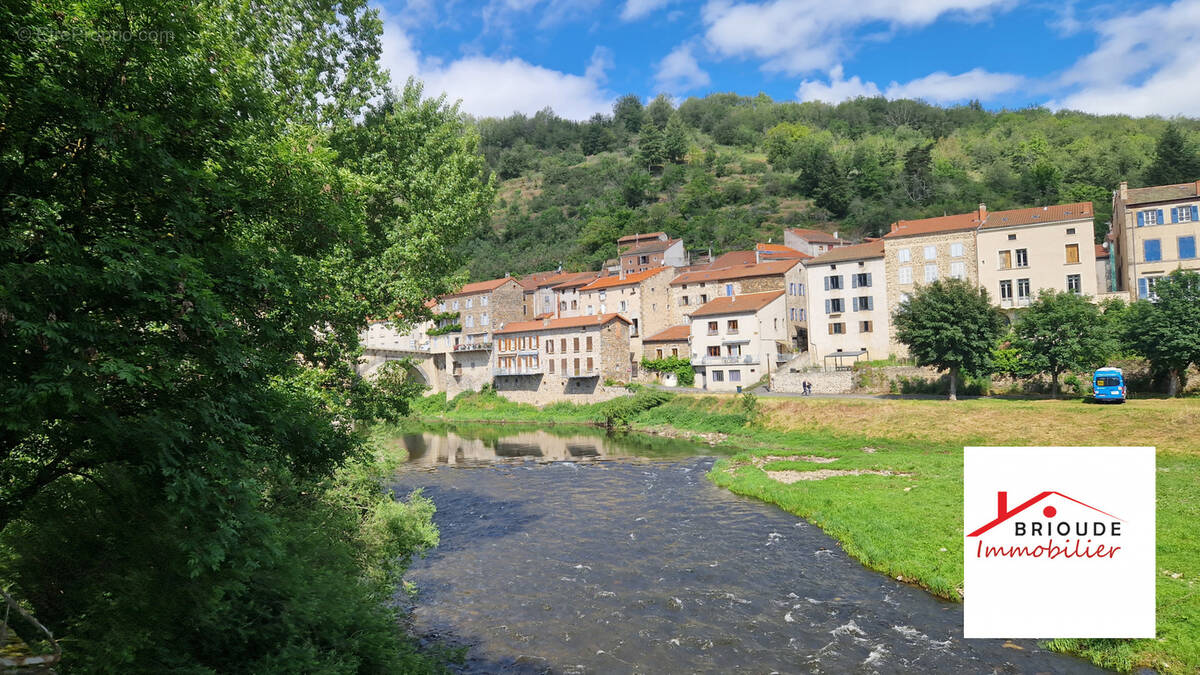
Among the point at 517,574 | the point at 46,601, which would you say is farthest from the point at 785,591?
the point at 46,601

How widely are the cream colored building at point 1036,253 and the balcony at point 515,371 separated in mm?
40361

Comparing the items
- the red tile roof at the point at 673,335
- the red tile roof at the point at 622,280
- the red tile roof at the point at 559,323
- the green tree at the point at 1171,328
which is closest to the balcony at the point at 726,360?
the red tile roof at the point at 673,335

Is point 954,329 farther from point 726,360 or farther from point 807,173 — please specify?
point 807,173

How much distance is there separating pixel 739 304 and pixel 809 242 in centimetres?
2185

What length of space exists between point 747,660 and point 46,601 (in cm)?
1181

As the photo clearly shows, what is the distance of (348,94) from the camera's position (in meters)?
20.3

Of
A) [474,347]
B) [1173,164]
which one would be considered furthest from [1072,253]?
[474,347]

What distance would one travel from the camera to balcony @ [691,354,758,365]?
2357 inches

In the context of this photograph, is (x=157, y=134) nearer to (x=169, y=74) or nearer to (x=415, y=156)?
(x=169, y=74)

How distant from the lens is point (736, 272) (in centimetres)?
6794

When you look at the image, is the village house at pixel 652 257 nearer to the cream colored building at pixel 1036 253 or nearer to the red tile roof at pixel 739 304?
the red tile roof at pixel 739 304

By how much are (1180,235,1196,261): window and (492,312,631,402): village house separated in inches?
1730

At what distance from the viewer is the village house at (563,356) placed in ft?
217

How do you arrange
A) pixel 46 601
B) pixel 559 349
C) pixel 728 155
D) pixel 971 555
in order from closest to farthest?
pixel 46 601, pixel 971 555, pixel 559 349, pixel 728 155
